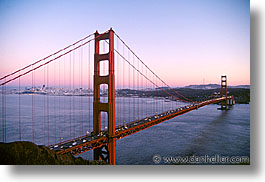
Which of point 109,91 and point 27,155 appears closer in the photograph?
point 27,155

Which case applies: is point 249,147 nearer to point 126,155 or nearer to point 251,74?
point 251,74

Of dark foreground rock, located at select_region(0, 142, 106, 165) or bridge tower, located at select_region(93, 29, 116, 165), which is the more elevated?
bridge tower, located at select_region(93, 29, 116, 165)

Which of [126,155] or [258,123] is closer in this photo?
[258,123]

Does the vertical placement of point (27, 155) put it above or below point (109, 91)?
below

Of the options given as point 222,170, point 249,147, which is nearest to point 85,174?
point 222,170

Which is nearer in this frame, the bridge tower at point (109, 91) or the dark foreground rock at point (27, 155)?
the dark foreground rock at point (27, 155)

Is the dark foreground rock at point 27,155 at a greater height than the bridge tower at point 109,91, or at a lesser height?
lesser

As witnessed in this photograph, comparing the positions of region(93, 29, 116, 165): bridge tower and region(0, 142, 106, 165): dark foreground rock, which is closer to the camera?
region(0, 142, 106, 165): dark foreground rock

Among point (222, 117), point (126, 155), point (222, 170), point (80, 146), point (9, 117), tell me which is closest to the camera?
point (222, 170)
